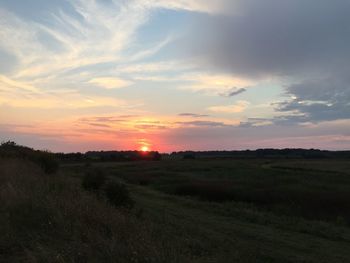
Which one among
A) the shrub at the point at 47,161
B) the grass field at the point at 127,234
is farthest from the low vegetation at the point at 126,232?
the shrub at the point at 47,161

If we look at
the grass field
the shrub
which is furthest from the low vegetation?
the shrub

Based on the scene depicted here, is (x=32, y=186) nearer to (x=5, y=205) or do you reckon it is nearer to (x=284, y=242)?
(x=5, y=205)

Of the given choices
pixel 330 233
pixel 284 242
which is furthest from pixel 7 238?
pixel 330 233

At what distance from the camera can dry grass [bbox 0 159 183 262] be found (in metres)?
6.97

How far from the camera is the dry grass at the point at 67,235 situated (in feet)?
22.9

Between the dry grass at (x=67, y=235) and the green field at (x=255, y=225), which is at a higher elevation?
the dry grass at (x=67, y=235)

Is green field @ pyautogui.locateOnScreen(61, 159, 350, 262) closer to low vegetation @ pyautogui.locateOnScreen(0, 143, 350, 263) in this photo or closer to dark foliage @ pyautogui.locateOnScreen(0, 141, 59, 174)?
low vegetation @ pyautogui.locateOnScreen(0, 143, 350, 263)

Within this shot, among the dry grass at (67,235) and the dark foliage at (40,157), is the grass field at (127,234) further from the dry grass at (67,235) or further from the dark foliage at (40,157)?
the dark foliage at (40,157)

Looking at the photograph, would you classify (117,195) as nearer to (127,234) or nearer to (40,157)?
(127,234)

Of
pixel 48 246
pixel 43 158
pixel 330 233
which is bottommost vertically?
pixel 330 233

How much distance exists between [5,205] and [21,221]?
5.44 ft

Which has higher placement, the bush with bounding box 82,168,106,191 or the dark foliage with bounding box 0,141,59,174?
the dark foliage with bounding box 0,141,59,174

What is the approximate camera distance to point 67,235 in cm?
833

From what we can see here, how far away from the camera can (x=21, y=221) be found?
9.49 m
